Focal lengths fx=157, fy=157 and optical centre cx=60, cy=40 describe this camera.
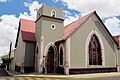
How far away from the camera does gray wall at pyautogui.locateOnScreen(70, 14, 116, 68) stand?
68.5 feet

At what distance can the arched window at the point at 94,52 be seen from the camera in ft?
74.1

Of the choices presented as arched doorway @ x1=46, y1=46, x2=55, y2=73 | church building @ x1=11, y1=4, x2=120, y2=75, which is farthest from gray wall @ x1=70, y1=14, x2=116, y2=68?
arched doorway @ x1=46, y1=46, x2=55, y2=73

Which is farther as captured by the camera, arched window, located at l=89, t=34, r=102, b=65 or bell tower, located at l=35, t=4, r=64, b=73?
arched window, located at l=89, t=34, r=102, b=65

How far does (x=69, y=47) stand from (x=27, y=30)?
1016 centimetres

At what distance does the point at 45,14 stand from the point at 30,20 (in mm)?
7928

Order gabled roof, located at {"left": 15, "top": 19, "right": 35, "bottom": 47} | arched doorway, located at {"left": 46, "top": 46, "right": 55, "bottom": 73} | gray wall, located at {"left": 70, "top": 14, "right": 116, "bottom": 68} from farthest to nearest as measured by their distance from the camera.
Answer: gabled roof, located at {"left": 15, "top": 19, "right": 35, "bottom": 47} → arched doorway, located at {"left": 46, "top": 46, "right": 55, "bottom": 73} → gray wall, located at {"left": 70, "top": 14, "right": 116, "bottom": 68}

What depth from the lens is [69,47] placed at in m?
20.6

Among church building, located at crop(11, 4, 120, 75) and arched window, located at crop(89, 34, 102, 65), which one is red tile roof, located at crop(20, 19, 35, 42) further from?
arched window, located at crop(89, 34, 102, 65)

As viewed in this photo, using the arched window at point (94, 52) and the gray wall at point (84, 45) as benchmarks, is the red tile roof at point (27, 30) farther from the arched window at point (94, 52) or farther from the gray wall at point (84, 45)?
the arched window at point (94, 52)

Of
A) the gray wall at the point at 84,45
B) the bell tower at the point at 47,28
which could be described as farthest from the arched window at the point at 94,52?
the bell tower at the point at 47,28

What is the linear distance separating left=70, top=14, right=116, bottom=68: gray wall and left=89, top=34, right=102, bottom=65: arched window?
0.86 metres

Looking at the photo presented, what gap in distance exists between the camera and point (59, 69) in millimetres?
22031

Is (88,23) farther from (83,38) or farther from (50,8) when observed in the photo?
Answer: (50,8)

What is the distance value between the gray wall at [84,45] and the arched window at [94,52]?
0.86 meters
